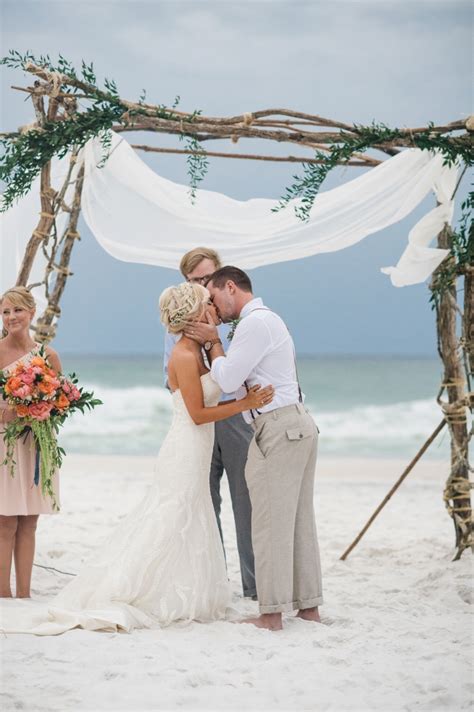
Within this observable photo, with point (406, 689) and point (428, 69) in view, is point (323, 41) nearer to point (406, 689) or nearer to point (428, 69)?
point (428, 69)

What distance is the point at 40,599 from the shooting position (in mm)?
4883

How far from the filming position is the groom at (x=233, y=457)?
5.04 metres

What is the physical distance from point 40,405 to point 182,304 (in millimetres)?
895

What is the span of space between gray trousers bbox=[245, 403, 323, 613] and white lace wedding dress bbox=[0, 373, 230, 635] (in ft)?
0.86

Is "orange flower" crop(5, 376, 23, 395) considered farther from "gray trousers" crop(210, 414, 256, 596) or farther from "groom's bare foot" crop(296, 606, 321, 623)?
"groom's bare foot" crop(296, 606, 321, 623)

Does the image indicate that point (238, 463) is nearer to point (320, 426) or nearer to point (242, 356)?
point (242, 356)

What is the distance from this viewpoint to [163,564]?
14.1 ft

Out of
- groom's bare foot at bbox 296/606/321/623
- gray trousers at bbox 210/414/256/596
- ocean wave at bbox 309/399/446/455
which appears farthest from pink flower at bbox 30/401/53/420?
ocean wave at bbox 309/399/446/455

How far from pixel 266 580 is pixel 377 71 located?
91.3ft

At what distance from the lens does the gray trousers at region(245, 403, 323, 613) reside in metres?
4.29

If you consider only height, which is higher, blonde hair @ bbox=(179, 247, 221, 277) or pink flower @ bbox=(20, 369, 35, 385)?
blonde hair @ bbox=(179, 247, 221, 277)

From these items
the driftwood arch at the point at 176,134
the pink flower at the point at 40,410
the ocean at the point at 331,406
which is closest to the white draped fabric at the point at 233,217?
the driftwood arch at the point at 176,134

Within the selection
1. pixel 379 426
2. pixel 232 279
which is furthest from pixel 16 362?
pixel 379 426

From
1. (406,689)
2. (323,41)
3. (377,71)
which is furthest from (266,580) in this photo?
(323,41)
